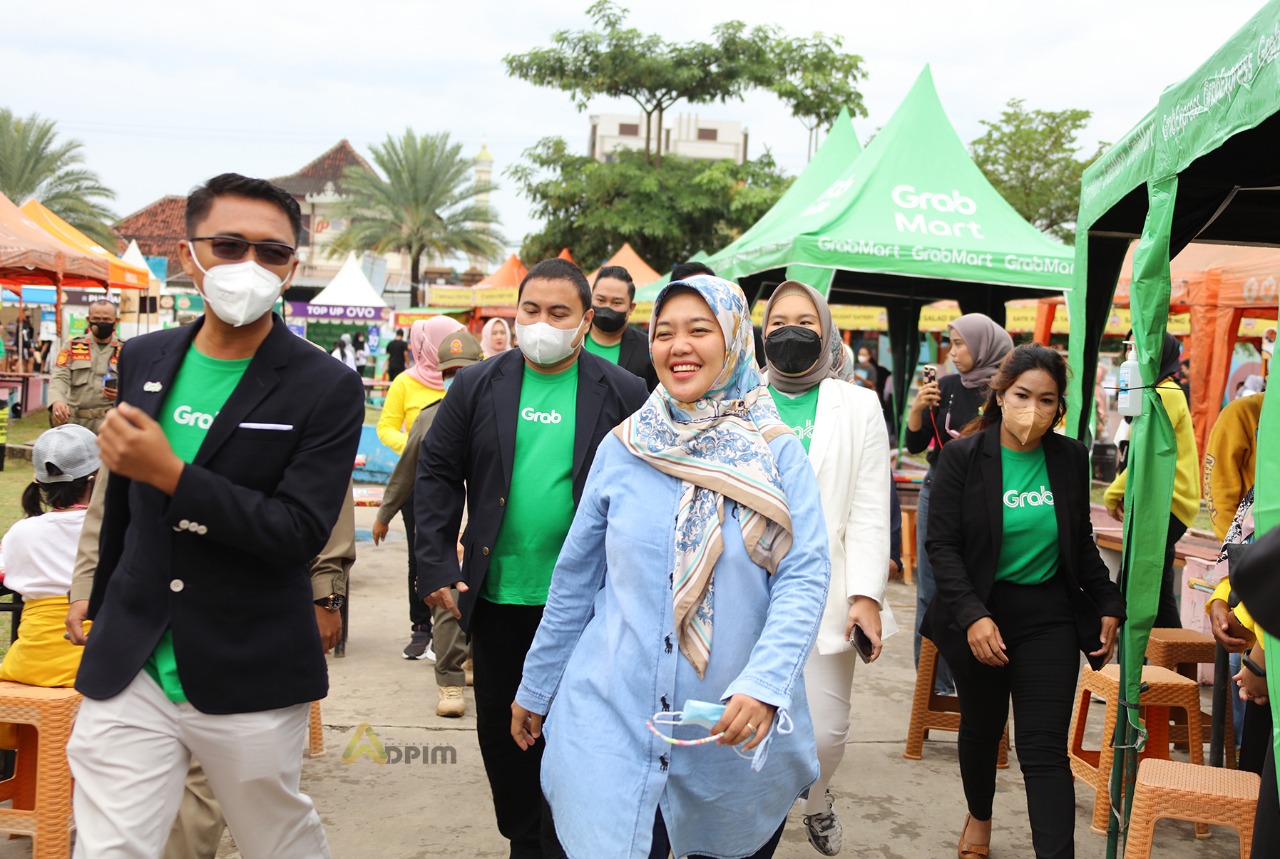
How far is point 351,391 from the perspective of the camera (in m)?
2.82

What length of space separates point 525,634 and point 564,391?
0.82m

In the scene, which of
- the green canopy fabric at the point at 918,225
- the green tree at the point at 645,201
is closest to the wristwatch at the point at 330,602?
the green canopy fabric at the point at 918,225

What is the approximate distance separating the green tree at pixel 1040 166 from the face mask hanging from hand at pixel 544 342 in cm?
3177

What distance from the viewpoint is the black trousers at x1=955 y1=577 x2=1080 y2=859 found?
3.80 m

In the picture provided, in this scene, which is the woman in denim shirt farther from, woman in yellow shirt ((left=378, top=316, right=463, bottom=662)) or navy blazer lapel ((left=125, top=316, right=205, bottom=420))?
woman in yellow shirt ((left=378, top=316, right=463, bottom=662))

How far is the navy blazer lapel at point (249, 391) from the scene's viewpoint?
2.61 meters

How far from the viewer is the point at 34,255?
52.1 feet

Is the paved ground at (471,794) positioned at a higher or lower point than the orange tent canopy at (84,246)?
lower

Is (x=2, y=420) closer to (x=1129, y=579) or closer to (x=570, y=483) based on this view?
(x=570, y=483)

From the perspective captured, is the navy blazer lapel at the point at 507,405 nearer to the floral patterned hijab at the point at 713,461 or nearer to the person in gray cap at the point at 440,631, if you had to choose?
the floral patterned hijab at the point at 713,461

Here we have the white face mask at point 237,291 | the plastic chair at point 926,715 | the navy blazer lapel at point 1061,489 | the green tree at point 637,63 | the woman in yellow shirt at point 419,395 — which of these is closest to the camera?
the white face mask at point 237,291

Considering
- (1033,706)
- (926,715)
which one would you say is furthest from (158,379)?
(926,715)

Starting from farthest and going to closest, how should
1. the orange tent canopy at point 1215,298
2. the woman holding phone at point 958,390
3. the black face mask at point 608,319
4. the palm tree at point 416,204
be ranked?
the palm tree at point 416,204 < the orange tent canopy at point 1215,298 < the woman holding phone at point 958,390 < the black face mask at point 608,319

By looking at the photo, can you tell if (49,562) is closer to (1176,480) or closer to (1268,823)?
(1268,823)
